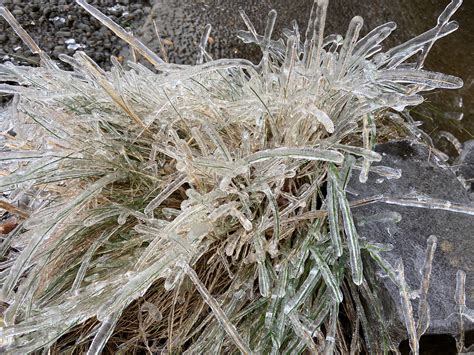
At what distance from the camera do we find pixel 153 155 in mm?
→ 1695

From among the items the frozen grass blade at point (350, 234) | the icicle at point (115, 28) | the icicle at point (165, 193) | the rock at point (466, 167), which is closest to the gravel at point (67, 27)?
the icicle at point (115, 28)

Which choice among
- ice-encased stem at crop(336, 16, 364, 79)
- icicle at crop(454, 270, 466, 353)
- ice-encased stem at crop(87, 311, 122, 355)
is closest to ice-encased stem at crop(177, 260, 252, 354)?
ice-encased stem at crop(87, 311, 122, 355)

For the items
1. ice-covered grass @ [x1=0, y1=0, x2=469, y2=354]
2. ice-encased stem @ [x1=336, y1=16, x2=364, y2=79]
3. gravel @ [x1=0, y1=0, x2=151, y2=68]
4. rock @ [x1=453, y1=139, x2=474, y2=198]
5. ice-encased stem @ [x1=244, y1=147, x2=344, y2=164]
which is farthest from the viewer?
gravel @ [x1=0, y1=0, x2=151, y2=68]

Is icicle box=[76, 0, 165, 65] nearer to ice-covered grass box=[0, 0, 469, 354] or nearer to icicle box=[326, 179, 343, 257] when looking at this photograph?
ice-covered grass box=[0, 0, 469, 354]

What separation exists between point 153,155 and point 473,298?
941 millimetres

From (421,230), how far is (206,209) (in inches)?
23.7

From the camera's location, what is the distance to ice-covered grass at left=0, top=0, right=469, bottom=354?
1.43 meters

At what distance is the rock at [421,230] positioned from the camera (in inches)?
58.5

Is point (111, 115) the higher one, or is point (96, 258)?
point (111, 115)

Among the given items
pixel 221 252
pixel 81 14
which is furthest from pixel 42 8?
pixel 221 252

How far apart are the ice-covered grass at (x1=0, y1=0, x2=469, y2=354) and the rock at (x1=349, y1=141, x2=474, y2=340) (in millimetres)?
73

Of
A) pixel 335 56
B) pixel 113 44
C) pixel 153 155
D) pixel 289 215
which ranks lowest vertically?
pixel 113 44

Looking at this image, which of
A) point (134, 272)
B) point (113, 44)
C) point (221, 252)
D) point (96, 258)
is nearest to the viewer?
point (134, 272)

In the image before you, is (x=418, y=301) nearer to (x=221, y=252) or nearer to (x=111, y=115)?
(x=221, y=252)
